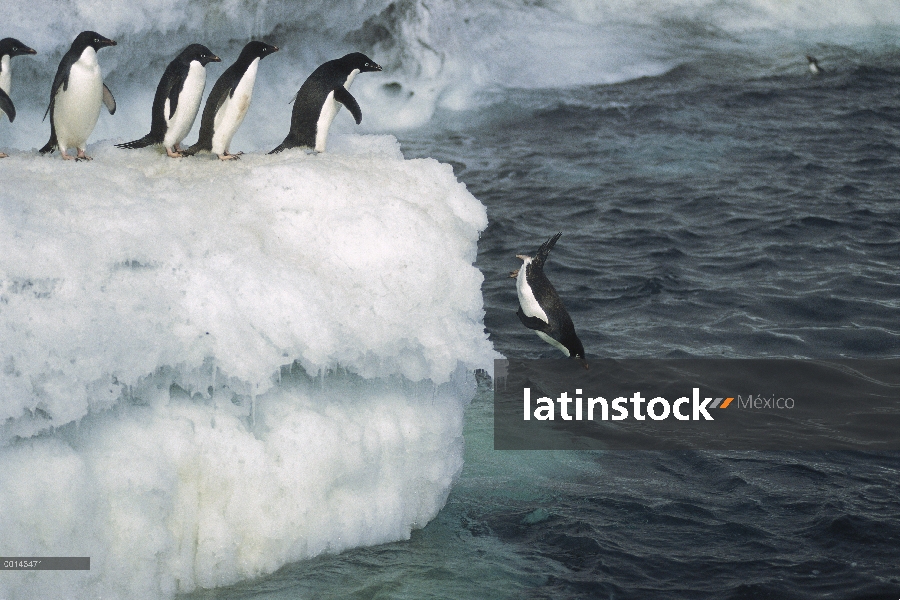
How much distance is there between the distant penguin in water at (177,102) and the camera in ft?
15.8

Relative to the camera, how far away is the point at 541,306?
5.66m

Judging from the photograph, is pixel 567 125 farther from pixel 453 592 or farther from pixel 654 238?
pixel 453 592

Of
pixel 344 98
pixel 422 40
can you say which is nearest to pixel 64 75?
pixel 344 98

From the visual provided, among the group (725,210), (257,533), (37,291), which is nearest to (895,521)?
(257,533)

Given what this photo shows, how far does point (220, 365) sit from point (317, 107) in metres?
2.02

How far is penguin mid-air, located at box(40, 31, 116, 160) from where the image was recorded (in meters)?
4.67

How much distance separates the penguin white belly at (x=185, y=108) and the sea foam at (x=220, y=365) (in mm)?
428

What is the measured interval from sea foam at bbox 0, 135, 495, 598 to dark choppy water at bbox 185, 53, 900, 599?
0.27m

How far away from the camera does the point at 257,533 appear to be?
365cm

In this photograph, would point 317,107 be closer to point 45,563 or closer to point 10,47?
point 10,47

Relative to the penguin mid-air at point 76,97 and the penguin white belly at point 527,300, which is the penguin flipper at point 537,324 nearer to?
the penguin white belly at point 527,300

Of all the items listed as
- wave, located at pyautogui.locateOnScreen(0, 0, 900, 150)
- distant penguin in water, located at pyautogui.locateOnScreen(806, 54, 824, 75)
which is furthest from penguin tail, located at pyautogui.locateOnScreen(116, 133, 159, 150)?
distant penguin in water, located at pyautogui.locateOnScreen(806, 54, 824, 75)

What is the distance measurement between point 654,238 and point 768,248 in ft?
2.93

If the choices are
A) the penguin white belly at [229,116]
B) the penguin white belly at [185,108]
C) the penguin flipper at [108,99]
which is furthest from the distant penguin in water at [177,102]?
the penguin flipper at [108,99]
